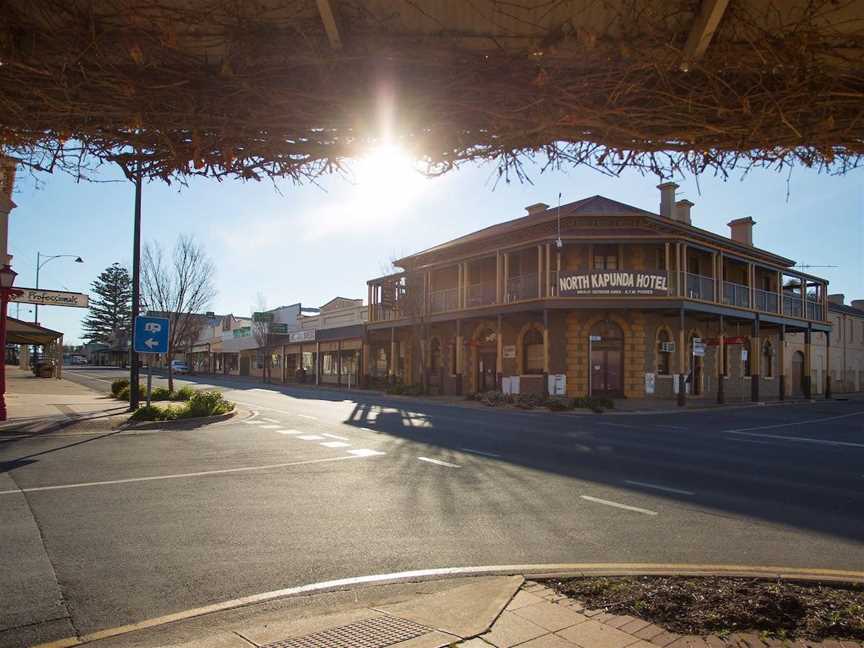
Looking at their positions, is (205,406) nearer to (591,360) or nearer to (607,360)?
(591,360)

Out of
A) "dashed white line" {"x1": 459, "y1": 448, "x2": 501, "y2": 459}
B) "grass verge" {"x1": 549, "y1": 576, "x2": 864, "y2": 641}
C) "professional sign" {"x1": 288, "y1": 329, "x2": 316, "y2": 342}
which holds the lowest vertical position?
"dashed white line" {"x1": 459, "y1": 448, "x2": 501, "y2": 459}

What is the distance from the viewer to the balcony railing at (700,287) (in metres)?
27.5

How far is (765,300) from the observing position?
1288 inches

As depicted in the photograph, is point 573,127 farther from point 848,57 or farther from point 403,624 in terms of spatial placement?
point 403,624

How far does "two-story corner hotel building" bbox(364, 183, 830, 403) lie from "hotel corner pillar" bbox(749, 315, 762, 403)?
0.37 feet

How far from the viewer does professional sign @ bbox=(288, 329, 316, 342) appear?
47062mm

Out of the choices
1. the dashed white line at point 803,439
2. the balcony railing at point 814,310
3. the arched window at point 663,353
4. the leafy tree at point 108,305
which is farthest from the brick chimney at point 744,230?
the leafy tree at point 108,305

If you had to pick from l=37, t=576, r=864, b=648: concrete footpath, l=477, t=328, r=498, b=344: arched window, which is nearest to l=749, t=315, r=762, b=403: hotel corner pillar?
l=477, t=328, r=498, b=344: arched window

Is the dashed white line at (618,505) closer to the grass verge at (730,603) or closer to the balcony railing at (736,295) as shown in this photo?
the grass verge at (730,603)

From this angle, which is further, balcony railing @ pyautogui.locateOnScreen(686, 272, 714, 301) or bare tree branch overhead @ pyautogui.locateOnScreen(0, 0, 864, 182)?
balcony railing @ pyautogui.locateOnScreen(686, 272, 714, 301)

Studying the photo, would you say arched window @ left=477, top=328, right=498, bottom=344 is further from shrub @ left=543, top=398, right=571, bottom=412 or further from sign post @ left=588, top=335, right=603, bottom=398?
shrub @ left=543, top=398, right=571, bottom=412

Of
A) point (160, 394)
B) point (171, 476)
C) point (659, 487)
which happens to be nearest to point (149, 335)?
point (160, 394)

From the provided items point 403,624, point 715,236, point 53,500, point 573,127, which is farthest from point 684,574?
point 715,236

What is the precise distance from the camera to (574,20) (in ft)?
8.04
